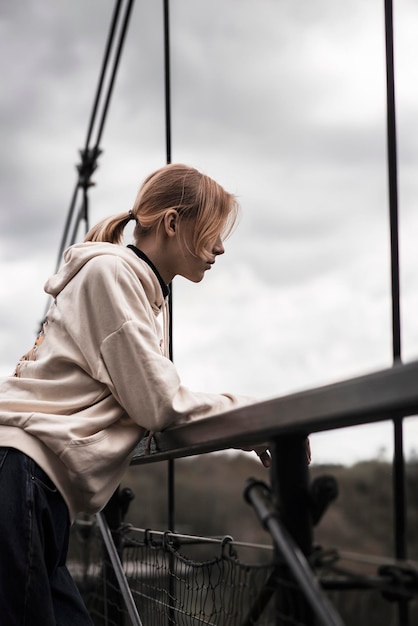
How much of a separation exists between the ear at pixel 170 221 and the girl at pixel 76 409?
0.05 m

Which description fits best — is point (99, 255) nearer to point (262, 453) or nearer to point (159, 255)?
point (159, 255)

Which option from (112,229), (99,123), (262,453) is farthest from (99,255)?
(99,123)

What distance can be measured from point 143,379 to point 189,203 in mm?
406

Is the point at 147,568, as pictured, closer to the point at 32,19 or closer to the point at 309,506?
the point at 309,506

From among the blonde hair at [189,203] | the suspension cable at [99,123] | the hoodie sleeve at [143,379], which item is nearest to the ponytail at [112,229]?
the blonde hair at [189,203]

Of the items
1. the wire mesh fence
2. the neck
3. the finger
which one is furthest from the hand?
the neck

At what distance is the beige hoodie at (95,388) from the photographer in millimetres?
1360

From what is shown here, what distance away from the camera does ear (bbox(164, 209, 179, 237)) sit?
5.32 ft

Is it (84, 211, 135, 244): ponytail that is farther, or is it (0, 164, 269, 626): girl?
(84, 211, 135, 244): ponytail

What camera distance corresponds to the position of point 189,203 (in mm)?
1631

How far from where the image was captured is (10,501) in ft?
4.48

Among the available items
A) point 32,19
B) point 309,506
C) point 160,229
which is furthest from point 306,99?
point 309,506

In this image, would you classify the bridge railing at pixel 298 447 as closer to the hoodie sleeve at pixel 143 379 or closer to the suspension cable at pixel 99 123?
the hoodie sleeve at pixel 143 379

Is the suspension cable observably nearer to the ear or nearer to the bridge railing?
the ear
